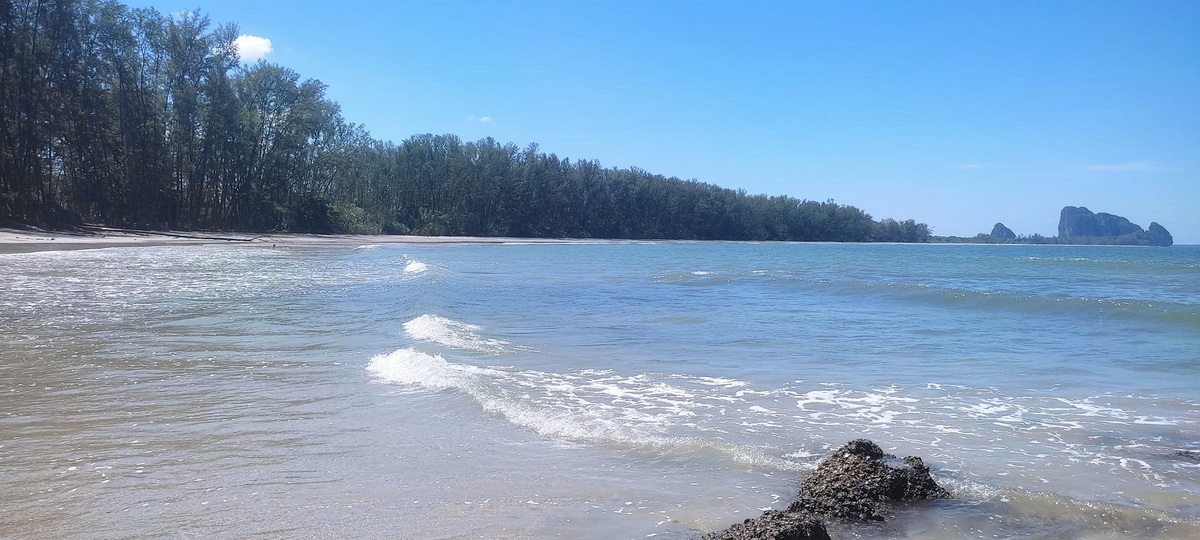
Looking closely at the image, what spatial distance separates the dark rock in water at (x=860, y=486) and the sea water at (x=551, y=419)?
0.44 ft

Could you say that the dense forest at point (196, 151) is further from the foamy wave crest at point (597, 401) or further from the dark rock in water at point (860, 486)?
the dark rock in water at point (860, 486)

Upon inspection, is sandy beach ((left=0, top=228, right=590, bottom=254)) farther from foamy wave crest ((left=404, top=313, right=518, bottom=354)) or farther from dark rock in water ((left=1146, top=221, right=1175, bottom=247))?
dark rock in water ((left=1146, top=221, right=1175, bottom=247))

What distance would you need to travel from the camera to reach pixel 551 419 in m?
6.00

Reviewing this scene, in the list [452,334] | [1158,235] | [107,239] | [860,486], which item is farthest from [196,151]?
[1158,235]

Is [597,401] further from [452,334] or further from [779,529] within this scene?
[452,334]

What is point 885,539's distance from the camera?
3.60m

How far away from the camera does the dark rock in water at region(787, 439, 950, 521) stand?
385 centimetres

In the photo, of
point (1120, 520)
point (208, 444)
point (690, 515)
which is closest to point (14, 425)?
point (208, 444)

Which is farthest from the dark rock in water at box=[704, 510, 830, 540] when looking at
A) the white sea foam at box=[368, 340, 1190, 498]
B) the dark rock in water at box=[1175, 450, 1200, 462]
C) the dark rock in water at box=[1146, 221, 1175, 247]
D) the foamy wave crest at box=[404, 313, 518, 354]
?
the dark rock in water at box=[1146, 221, 1175, 247]

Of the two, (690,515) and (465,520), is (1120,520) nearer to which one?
(690,515)

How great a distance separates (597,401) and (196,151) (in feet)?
171

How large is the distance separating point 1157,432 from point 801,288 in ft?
52.2

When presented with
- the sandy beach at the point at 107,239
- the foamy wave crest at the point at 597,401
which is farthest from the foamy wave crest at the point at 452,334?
the sandy beach at the point at 107,239

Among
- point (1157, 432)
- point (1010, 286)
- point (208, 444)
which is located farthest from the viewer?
point (1010, 286)
